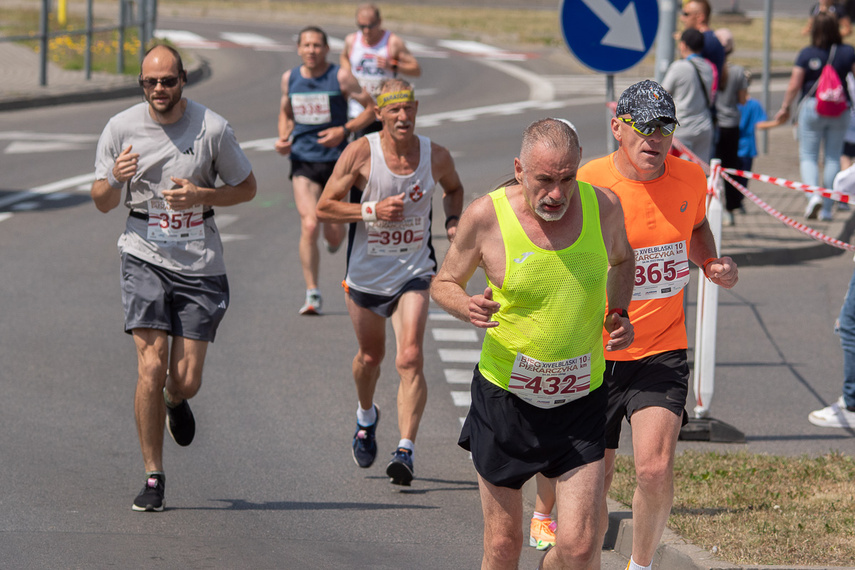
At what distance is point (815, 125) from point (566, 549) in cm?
1112

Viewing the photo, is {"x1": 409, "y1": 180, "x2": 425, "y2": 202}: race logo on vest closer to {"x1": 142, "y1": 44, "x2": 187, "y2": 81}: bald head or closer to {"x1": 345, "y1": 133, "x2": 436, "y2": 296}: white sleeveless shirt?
{"x1": 345, "y1": 133, "x2": 436, "y2": 296}: white sleeveless shirt

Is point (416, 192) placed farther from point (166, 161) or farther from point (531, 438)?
point (531, 438)

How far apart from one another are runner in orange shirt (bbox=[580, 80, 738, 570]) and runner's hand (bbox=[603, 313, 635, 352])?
53 centimetres

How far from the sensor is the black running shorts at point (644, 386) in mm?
5461

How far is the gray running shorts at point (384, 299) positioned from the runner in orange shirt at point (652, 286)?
176cm

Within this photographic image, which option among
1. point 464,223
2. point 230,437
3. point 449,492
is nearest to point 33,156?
point 230,437

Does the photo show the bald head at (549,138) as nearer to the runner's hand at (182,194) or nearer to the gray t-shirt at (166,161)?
the runner's hand at (182,194)

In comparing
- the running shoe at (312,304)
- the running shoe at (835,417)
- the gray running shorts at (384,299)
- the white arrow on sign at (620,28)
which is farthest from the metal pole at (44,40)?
the running shoe at (835,417)

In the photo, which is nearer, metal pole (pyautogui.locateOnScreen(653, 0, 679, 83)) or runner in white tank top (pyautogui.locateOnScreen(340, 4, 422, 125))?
metal pole (pyautogui.locateOnScreen(653, 0, 679, 83))

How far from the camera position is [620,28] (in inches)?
369

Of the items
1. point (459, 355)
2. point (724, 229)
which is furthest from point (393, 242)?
point (724, 229)

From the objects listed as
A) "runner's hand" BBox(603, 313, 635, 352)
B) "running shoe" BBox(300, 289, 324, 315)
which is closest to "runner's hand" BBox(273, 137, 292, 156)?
"running shoe" BBox(300, 289, 324, 315)

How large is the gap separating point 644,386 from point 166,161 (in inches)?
106

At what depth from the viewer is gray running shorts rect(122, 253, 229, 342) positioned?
6566 mm
